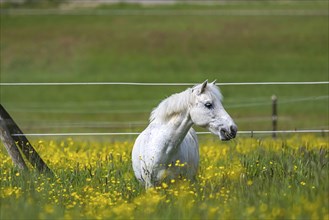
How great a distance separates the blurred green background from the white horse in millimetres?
18797

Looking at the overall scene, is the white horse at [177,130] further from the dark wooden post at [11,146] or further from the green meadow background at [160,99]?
the dark wooden post at [11,146]

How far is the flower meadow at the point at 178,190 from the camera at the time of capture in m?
8.94

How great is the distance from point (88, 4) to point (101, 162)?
4455 centimetres

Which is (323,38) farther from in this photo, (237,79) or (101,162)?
(101,162)

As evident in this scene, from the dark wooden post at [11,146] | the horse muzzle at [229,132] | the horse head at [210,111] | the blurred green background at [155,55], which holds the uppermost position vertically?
the blurred green background at [155,55]

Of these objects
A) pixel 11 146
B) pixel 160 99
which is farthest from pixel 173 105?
pixel 160 99

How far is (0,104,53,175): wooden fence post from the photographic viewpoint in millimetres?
12234

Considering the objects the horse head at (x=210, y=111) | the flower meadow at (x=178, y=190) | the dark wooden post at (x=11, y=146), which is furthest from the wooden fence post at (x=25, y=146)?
the horse head at (x=210, y=111)

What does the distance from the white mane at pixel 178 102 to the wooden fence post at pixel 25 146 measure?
163cm

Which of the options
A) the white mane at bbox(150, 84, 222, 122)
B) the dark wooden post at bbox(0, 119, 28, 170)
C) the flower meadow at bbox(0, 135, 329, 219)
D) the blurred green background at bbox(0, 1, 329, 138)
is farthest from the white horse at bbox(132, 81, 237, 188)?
the blurred green background at bbox(0, 1, 329, 138)

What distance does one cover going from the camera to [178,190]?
34.5ft

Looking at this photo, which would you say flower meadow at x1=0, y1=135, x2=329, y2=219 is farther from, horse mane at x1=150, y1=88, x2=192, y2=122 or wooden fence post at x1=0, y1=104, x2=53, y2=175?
horse mane at x1=150, y1=88, x2=192, y2=122

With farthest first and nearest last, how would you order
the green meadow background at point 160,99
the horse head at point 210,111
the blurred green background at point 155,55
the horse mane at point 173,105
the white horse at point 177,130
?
the blurred green background at point 155,55, the horse mane at point 173,105, the white horse at point 177,130, the horse head at point 210,111, the green meadow background at point 160,99

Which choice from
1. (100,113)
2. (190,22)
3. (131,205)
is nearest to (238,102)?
(100,113)
